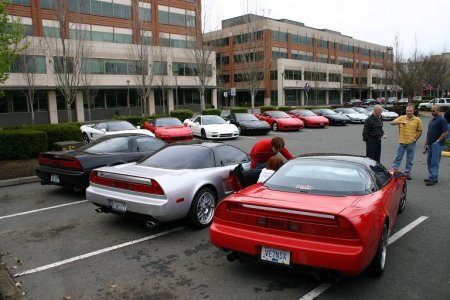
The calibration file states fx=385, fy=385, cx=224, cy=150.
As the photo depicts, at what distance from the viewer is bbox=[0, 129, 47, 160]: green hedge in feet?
41.1

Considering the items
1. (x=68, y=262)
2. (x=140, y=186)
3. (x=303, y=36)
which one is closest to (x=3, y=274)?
(x=68, y=262)

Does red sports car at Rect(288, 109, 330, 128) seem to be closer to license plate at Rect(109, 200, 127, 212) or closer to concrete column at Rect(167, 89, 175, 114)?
license plate at Rect(109, 200, 127, 212)

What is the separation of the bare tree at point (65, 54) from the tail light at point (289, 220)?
1079 inches

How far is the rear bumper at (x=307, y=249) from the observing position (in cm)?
351

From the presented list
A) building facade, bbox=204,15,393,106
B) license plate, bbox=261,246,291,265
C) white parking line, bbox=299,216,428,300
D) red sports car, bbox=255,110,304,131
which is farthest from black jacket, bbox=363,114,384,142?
building facade, bbox=204,15,393,106

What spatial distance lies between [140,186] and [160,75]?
1662 inches

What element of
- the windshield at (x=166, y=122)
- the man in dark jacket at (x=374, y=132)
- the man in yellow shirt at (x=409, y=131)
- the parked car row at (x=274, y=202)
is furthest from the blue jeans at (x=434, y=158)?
the windshield at (x=166, y=122)

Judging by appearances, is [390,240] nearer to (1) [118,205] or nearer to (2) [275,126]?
(1) [118,205]

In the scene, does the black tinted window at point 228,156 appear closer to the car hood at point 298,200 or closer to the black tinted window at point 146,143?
the car hood at point 298,200

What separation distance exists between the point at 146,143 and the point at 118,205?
11.7 feet

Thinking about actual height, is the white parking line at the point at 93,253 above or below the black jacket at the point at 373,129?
below

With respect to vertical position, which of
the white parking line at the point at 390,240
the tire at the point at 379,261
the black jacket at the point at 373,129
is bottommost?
the white parking line at the point at 390,240

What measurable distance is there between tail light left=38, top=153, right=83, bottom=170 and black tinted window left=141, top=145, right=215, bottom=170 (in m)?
1.90

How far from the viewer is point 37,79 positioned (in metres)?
36.9
